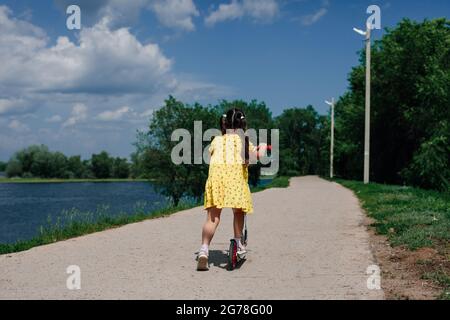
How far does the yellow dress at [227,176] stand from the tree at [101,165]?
408 ft

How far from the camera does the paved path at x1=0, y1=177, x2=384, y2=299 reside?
5324mm

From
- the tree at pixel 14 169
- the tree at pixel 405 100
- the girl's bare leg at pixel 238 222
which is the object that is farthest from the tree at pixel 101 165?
the girl's bare leg at pixel 238 222

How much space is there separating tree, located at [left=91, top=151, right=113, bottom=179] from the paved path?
4722 inches

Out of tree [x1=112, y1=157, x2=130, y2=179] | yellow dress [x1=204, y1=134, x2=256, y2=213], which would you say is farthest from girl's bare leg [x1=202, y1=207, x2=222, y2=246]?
tree [x1=112, y1=157, x2=130, y2=179]

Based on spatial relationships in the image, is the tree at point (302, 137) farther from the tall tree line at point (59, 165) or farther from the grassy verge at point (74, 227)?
the grassy verge at point (74, 227)

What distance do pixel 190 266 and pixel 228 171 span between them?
4.12 feet

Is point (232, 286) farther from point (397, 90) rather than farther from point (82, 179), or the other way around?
point (82, 179)

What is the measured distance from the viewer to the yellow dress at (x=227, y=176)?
666cm

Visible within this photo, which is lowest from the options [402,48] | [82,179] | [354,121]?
[82,179]

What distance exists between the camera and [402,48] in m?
38.7

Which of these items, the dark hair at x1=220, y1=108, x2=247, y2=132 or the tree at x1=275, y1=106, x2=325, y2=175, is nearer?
the dark hair at x1=220, y1=108, x2=247, y2=132

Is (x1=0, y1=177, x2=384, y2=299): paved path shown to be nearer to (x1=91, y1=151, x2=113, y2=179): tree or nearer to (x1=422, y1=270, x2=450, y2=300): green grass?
(x1=422, y1=270, x2=450, y2=300): green grass

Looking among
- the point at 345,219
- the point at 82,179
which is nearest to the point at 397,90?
the point at 345,219
